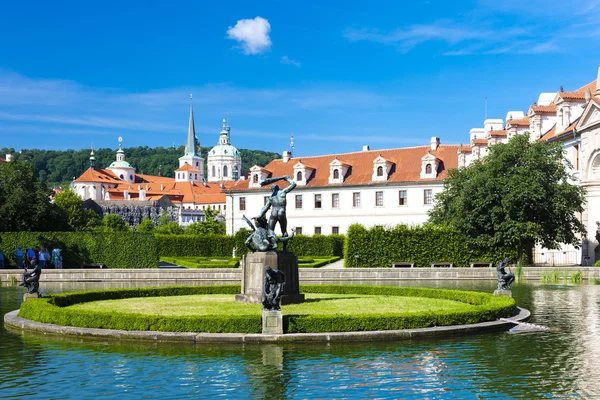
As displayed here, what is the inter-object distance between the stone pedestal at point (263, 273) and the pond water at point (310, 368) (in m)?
6.11

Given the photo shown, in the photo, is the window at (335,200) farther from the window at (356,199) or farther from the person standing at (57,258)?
the person standing at (57,258)

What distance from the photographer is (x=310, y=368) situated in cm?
1458

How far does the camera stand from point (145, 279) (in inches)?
1631

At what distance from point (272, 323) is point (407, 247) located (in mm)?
32006

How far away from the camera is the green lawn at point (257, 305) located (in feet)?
71.3

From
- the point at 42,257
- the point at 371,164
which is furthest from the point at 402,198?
the point at 42,257

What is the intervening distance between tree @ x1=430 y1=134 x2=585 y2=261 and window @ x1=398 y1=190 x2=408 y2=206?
74.7 ft

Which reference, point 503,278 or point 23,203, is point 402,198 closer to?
point 23,203

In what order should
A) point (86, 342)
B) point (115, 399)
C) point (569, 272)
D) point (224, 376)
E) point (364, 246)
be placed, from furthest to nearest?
1. point (364, 246)
2. point (569, 272)
3. point (86, 342)
4. point (224, 376)
5. point (115, 399)

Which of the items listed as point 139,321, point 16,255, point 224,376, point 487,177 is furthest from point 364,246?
point 224,376

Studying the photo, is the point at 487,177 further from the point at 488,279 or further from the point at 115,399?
the point at 115,399

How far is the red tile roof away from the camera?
7019cm

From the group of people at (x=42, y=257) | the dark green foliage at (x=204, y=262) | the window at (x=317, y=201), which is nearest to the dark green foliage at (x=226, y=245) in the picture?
the dark green foliage at (x=204, y=262)

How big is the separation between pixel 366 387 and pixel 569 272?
3023 centimetres
